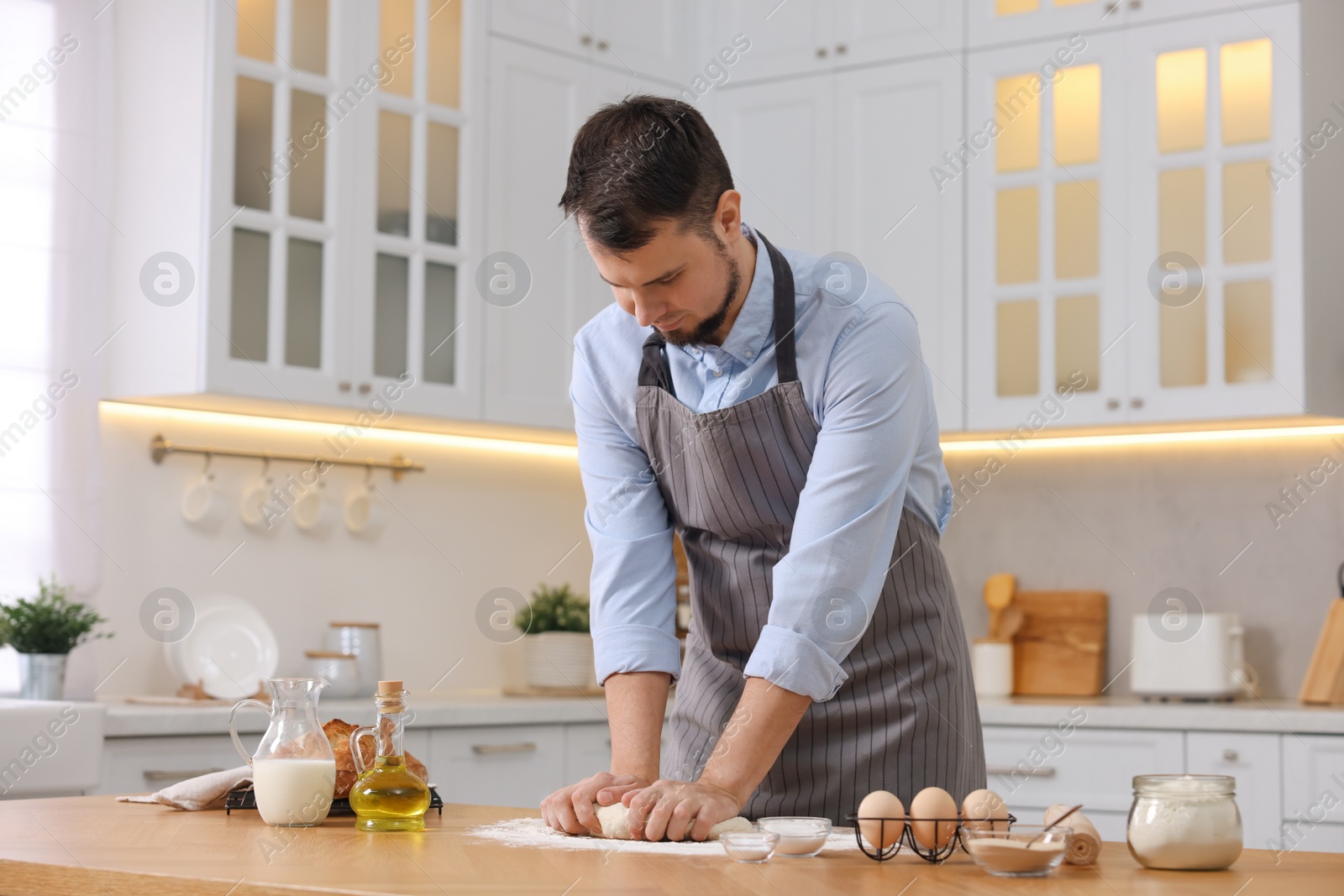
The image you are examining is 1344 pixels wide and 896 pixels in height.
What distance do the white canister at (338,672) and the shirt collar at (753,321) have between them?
2.04 metres

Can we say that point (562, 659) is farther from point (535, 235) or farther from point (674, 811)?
point (674, 811)

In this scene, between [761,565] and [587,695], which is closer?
[761,565]

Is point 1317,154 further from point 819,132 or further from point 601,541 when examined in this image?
point 601,541

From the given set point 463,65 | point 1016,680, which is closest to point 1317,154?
point 1016,680

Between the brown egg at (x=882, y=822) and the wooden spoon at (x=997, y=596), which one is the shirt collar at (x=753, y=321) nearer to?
the brown egg at (x=882, y=822)

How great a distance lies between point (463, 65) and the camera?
3.90 metres

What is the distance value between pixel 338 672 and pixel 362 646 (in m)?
0.17

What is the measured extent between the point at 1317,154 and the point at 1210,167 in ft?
0.80

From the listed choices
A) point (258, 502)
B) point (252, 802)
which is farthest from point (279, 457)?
point (252, 802)

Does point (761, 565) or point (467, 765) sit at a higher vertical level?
point (761, 565)

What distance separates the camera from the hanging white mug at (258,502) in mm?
3793

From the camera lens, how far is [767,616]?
1.89 metres

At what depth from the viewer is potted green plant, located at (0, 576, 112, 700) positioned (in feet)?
10.3

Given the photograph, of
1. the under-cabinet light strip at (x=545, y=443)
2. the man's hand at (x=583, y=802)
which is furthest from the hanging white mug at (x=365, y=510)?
the man's hand at (x=583, y=802)
